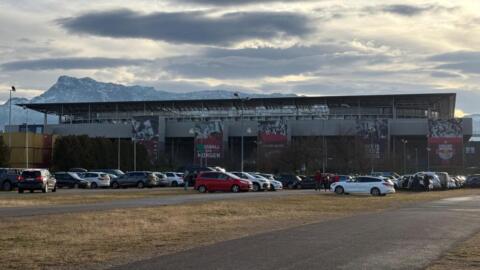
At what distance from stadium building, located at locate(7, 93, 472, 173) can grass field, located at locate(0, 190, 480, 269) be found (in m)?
80.9

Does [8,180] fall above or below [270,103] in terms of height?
below

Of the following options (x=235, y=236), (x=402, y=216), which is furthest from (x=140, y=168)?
(x=235, y=236)

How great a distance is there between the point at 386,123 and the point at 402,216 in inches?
3699

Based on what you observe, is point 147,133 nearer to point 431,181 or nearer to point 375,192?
point 431,181

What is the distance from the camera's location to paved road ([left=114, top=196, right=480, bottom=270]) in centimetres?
1263

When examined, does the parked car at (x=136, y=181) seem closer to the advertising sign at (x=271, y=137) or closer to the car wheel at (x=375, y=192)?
the car wheel at (x=375, y=192)

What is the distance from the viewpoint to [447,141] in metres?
115

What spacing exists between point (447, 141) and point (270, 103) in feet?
107

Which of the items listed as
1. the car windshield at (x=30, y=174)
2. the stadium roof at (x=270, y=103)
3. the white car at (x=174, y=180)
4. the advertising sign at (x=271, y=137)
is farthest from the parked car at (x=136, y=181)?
the stadium roof at (x=270, y=103)

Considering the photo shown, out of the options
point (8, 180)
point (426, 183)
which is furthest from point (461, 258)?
point (426, 183)

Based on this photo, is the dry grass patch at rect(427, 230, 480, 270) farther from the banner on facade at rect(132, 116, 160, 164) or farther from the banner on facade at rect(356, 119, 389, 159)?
the banner on facade at rect(132, 116, 160, 164)

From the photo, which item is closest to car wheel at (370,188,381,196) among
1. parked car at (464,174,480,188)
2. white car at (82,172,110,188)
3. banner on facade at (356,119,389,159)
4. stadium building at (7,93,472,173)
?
white car at (82,172,110,188)

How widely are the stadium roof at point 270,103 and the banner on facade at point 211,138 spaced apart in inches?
273

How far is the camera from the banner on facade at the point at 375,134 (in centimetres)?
11519
